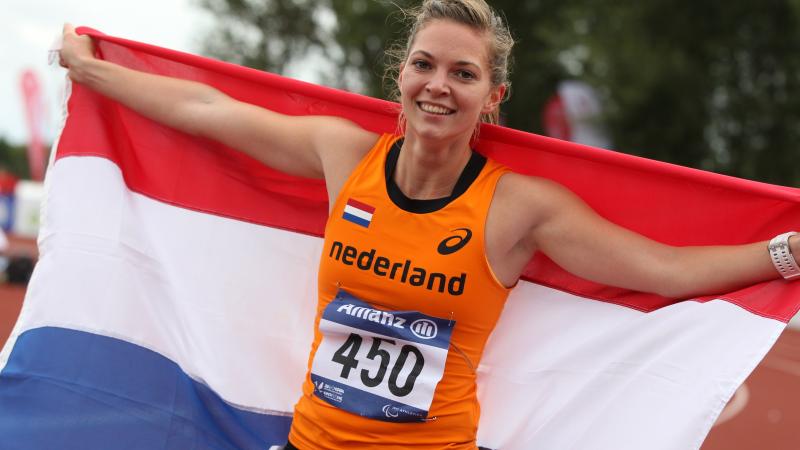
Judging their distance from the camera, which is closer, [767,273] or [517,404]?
[767,273]

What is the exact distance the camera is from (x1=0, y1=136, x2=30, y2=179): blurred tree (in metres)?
59.4

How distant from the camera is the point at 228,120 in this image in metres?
3.68

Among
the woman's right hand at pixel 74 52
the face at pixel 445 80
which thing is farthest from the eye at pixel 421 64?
the woman's right hand at pixel 74 52

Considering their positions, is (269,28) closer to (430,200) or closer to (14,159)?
(14,159)

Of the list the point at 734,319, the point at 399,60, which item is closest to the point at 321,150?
the point at 399,60

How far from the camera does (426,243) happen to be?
10.1ft

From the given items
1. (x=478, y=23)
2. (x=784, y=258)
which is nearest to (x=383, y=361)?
(x=478, y=23)

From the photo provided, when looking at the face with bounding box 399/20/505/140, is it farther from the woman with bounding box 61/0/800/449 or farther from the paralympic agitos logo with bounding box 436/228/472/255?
the paralympic agitos logo with bounding box 436/228/472/255

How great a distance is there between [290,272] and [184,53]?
3.40 ft

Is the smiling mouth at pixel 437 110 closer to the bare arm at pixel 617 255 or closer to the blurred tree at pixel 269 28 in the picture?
the bare arm at pixel 617 255

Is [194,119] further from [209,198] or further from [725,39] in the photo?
[725,39]

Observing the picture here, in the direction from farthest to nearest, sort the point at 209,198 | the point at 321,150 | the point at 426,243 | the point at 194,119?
the point at 209,198 < the point at 194,119 < the point at 321,150 < the point at 426,243

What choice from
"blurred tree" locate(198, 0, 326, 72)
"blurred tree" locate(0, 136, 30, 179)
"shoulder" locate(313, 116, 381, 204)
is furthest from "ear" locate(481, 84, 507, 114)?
"blurred tree" locate(0, 136, 30, 179)

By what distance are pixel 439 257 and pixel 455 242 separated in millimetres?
72
